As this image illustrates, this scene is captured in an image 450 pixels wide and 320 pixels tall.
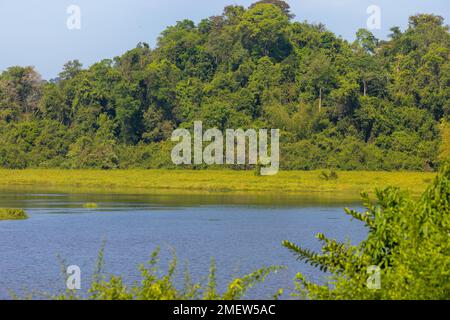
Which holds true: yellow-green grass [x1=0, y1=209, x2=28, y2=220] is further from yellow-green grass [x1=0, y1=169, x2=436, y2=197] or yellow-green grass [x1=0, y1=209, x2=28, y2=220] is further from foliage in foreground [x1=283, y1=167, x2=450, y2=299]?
foliage in foreground [x1=283, y1=167, x2=450, y2=299]

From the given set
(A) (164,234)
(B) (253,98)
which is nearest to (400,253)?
(A) (164,234)

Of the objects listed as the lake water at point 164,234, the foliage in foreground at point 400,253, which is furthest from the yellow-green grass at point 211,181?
the foliage in foreground at point 400,253

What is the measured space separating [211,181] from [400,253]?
56.3m

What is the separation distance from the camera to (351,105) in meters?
78.0

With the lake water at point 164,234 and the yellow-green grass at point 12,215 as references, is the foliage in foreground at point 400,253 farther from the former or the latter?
the yellow-green grass at point 12,215

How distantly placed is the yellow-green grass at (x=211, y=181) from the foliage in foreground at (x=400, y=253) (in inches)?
1886

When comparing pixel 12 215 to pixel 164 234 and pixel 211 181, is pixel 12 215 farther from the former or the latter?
pixel 211 181

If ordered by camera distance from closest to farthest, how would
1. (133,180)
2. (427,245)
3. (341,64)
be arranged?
1. (427,245)
2. (133,180)
3. (341,64)

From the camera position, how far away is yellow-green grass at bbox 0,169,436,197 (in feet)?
208

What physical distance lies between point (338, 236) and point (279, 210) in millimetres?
10819

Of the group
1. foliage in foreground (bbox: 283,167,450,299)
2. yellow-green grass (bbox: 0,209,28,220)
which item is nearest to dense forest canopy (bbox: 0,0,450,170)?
yellow-green grass (bbox: 0,209,28,220)

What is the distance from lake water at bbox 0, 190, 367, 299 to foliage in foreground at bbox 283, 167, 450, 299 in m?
7.59
